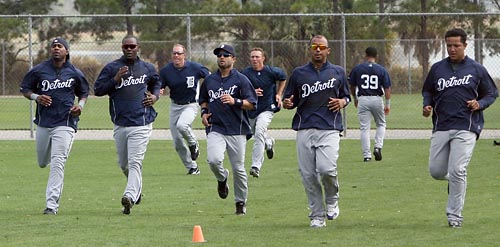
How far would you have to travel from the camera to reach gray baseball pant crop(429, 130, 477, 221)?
11859mm

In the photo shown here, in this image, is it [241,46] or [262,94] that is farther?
[241,46]

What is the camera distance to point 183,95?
18797 mm

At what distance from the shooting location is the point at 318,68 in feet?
40.6

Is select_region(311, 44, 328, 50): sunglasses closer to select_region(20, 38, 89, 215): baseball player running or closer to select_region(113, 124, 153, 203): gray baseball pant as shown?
select_region(113, 124, 153, 203): gray baseball pant

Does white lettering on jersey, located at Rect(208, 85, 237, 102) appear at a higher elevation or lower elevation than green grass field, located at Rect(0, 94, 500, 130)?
higher

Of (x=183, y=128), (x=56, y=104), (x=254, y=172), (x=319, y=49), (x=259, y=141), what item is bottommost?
(x=254, y=172)

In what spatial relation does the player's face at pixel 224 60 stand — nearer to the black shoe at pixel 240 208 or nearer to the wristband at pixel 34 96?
the black shoe at pixel 240 208

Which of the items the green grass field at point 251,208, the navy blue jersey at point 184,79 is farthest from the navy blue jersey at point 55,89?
the navy blue jersey at point 184,79

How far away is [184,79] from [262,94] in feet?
4.82

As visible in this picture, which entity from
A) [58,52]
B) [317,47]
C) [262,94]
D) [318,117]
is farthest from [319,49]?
[262,94]

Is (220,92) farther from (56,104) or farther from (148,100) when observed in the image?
(56,104)

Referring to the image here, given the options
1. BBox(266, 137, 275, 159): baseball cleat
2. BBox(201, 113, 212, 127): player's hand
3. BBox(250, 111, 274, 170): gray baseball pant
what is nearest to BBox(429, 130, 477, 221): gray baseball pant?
BBox(201, 113, 212, 127): player's hand

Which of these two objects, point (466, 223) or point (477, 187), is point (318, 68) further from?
point (477, 187)

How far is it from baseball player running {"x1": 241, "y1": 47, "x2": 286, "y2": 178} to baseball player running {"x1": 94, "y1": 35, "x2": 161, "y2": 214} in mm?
4192
